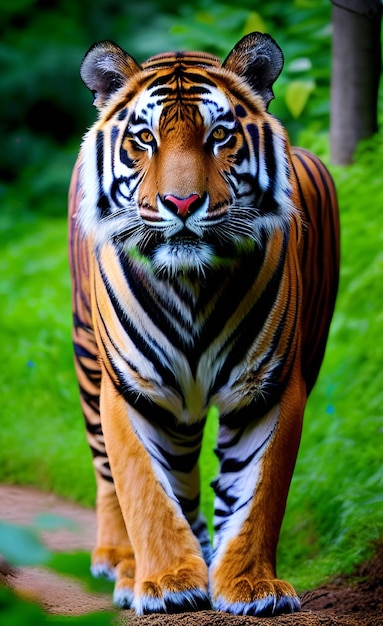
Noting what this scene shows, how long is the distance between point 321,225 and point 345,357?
5.59 ft

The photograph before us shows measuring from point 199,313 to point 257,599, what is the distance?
806mm

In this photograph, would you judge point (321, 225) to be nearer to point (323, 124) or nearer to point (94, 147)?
point (94, 147)

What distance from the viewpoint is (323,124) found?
6766mm

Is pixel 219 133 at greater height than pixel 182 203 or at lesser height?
greater

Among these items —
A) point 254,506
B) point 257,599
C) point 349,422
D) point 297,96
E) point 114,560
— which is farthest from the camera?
point 297,96

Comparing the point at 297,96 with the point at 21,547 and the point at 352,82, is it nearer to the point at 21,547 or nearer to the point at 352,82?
the point at 352,82

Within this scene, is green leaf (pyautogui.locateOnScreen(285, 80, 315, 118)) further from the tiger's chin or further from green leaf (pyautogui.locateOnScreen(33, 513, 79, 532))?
green leaf (pyautogui.locateOnScreen(33, 513, 79, 532))

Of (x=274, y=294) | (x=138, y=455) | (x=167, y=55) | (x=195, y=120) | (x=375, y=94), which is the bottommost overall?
(x=138, y=455)

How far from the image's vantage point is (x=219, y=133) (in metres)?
2.62

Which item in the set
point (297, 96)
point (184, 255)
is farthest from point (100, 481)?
point (297, 96)

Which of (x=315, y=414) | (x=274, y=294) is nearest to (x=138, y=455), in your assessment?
(x=274, y=294)

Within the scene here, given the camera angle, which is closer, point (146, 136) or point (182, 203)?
point (182, 203)

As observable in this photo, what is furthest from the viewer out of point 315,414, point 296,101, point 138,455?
point 296,101

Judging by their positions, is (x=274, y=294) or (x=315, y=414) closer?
(x=274, y=294)
